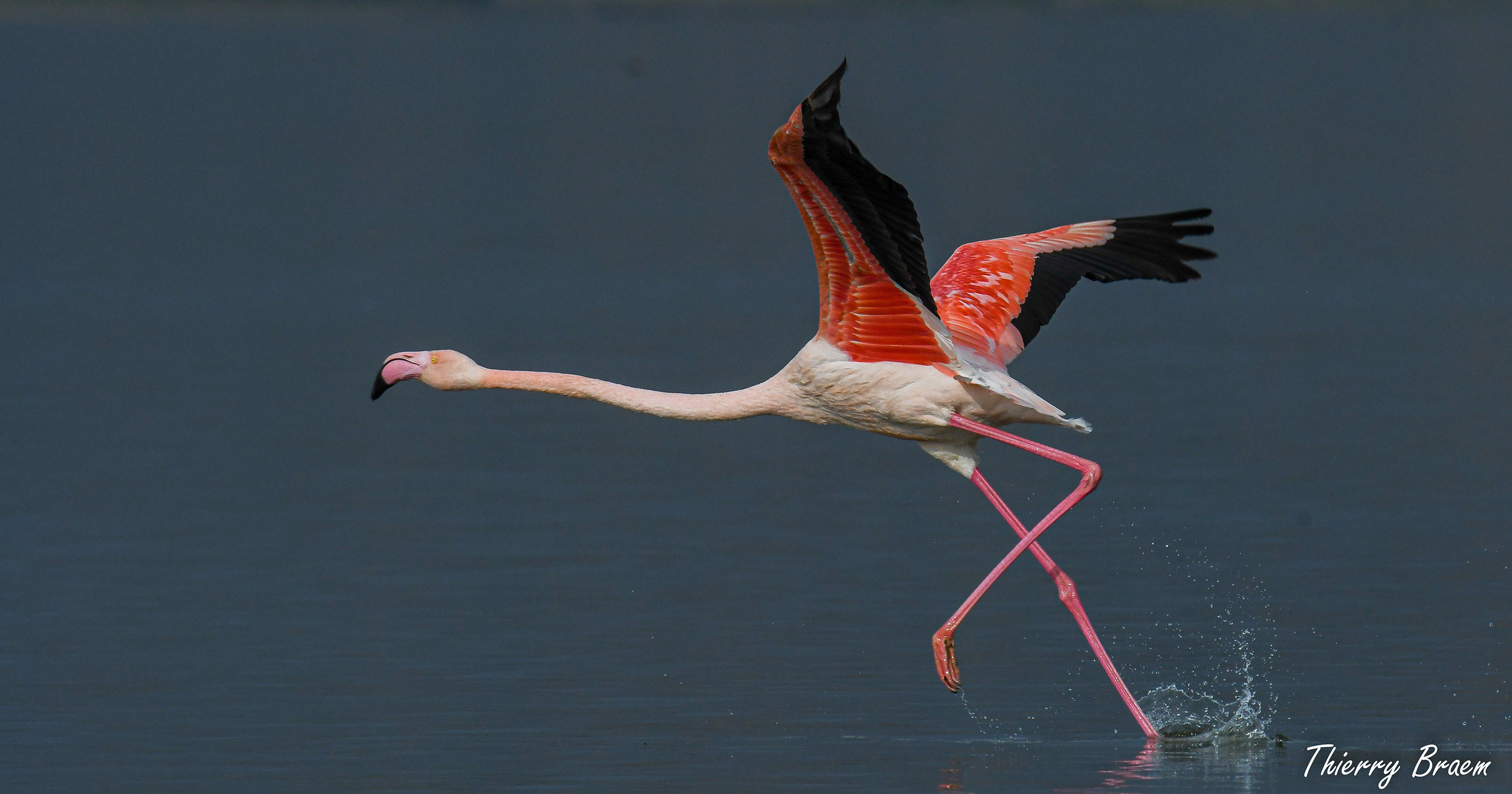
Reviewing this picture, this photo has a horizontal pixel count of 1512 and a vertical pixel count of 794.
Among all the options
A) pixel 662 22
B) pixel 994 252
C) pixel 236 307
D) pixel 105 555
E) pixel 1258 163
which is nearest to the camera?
pixel 994 252

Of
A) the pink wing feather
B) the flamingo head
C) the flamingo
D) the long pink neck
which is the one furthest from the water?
the pink wing feather

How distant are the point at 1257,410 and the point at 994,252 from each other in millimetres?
5651

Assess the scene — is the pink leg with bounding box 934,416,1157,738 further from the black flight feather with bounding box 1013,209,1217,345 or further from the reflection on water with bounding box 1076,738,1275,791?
the black flight feather with bounding box 1013,209,1217,345

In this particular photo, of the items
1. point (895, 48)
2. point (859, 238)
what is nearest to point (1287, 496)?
point (859, 238)

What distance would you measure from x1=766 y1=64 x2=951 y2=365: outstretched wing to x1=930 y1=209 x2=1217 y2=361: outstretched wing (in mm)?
815

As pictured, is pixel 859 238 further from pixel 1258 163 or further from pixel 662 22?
pixel 662 22

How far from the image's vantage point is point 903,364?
1148 cm

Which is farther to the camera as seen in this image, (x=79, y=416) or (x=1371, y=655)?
(x=79, y=416)

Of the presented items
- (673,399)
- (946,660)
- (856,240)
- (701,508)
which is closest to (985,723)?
(946,660)

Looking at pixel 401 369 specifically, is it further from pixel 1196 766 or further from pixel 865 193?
pixel 1196 766

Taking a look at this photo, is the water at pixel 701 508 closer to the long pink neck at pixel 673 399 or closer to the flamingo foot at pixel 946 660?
the flamingo foot at pixel 946 660

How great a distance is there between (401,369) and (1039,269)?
11.6ft

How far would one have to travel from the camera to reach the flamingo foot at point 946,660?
1055 cm

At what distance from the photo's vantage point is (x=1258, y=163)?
40.3m
